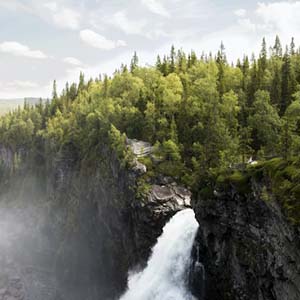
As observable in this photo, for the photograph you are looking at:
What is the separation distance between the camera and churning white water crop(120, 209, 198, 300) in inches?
1711

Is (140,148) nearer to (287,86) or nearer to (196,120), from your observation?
(196,120)

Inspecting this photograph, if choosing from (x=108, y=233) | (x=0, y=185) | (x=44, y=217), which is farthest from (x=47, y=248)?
(x=0, y=185)

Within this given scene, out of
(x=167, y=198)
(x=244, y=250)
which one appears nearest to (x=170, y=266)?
(x=167, y=198)

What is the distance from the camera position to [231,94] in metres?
66.7

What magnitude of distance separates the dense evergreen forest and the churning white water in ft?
19.1

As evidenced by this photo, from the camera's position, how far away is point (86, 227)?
75188 millimetres

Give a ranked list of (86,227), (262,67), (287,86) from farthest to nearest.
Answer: (262,67)
(287,86)
(86,227)

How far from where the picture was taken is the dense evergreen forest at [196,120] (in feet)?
168

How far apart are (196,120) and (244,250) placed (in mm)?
39491

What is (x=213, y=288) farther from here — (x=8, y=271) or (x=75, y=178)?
(x=8, y=271)

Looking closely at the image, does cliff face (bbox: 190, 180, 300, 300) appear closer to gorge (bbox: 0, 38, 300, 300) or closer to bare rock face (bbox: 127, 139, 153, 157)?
gorge (bbox: 0, 38, 300, 300)

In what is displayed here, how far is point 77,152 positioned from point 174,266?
53.8 meters

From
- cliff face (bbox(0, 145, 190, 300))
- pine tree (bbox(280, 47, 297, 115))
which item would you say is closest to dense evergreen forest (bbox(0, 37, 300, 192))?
pine tree (bbox(280, 47, 297, 115))

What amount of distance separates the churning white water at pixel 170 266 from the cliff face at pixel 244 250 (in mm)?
1329
